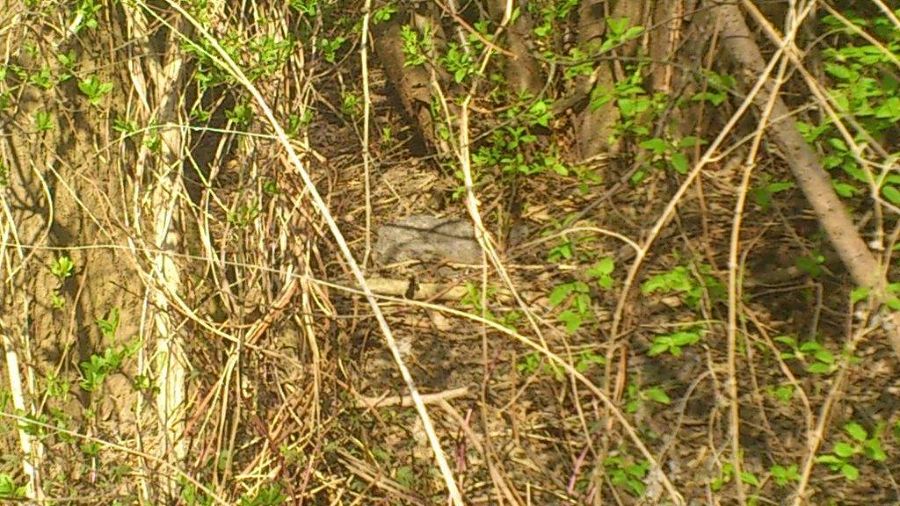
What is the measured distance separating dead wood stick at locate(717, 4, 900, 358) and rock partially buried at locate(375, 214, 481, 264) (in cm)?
139

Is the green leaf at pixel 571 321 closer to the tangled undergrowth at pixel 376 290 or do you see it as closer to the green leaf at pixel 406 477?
the tangled undergrowth at pixel 376 290

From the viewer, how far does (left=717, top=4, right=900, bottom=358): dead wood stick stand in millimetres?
2461

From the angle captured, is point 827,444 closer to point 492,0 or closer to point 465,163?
point 465,163

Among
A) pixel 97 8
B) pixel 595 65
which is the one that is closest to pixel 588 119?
pixel 595 65

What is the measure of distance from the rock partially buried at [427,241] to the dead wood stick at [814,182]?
4.55 ft

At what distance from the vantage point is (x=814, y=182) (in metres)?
2.57

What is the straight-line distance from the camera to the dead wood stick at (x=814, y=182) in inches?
96.9

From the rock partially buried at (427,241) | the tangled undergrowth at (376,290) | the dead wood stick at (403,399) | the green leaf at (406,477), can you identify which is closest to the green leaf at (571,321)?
the tangled undergrowth at (376,290)

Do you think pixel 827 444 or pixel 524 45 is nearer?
pixel 827 444

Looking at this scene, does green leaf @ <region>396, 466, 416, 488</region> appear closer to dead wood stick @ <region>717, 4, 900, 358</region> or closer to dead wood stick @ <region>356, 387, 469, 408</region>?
dead wood stick @ <region>356, 387, 469, 408</region>

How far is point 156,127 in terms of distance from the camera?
9.90ft

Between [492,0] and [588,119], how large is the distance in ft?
1.99

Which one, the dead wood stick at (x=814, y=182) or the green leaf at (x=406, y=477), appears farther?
the green leaf at (x=406, y=477)

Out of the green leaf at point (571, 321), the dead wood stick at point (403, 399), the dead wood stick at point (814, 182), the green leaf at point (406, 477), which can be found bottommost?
the green leaf at point (406, 477)
